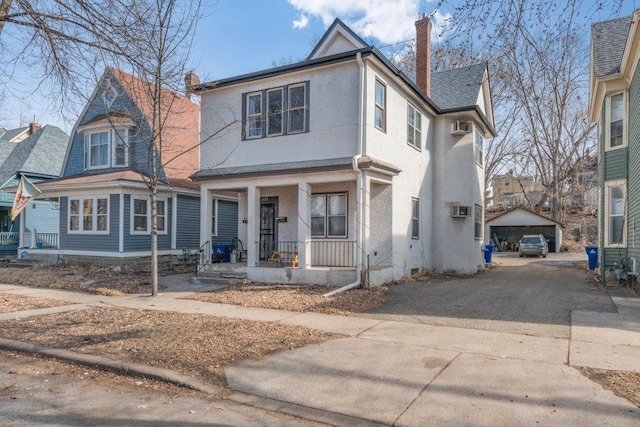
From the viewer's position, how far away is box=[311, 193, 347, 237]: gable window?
13.6 metres

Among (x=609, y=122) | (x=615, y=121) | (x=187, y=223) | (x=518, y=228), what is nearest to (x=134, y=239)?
(x=187, y=223)

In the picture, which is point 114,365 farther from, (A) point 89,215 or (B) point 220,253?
(A) point 89,215

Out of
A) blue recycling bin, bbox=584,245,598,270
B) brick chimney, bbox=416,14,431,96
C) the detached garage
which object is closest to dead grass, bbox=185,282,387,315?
brick chimney, bbox=416,14,431,96

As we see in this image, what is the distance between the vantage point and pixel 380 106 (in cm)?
1285

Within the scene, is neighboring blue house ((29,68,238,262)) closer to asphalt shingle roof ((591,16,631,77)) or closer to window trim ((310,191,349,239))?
window trim ((310,191,349,239))

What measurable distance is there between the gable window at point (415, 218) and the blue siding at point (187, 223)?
9996mm

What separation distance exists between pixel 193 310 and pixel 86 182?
10924mm

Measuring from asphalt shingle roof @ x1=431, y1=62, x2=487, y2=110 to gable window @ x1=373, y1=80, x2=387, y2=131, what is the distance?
4.97 metres

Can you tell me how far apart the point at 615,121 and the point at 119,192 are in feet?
58.0

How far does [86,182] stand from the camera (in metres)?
17.3

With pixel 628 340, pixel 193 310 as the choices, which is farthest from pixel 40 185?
pixel 628 340

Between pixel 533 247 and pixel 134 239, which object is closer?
pixel 134 239

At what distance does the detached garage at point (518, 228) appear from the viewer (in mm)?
36719

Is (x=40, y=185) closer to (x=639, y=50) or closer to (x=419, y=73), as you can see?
(x=419, y=73)
